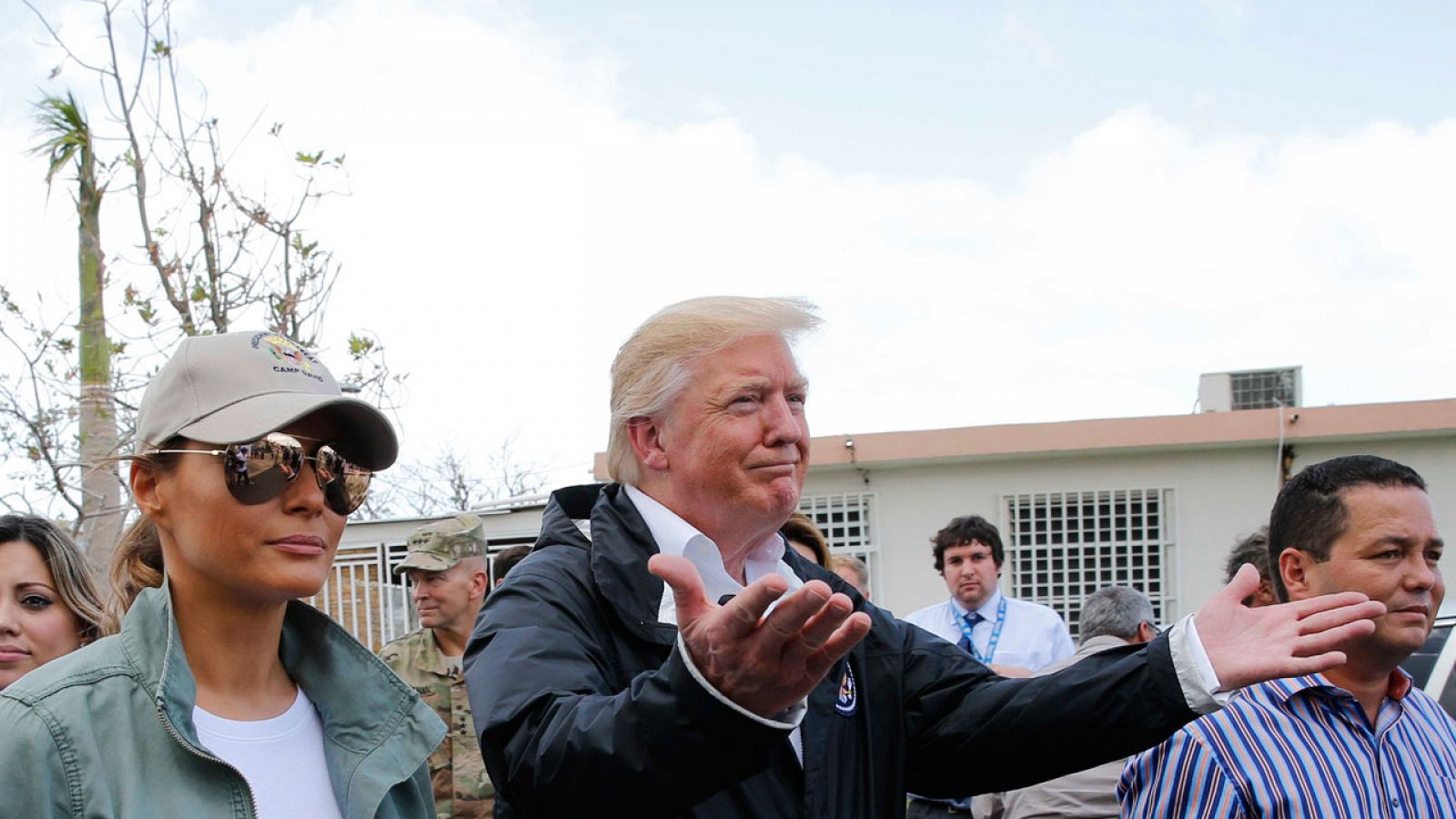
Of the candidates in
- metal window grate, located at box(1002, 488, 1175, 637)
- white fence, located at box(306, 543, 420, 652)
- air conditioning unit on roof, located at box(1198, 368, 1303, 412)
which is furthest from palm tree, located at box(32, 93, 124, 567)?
air conditioning unit on roof, located at box(1198, 368, 1303, 412)

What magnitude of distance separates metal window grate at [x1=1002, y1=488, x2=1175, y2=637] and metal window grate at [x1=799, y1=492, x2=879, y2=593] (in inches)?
61.1

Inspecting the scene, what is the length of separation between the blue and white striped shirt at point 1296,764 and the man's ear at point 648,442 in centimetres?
142

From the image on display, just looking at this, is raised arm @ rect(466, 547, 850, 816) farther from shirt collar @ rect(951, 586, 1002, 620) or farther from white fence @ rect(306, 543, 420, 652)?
white fence @ rect(306, 543, 420, 652)

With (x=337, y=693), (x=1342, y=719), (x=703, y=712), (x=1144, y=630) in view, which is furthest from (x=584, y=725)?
(x=1144, y=630)

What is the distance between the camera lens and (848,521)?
48.9ft

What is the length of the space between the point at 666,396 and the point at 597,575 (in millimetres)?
401

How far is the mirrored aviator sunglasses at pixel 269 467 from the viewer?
6.78 ft

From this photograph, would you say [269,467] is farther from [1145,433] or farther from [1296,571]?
[1145,433]

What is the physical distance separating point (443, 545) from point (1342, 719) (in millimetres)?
4105

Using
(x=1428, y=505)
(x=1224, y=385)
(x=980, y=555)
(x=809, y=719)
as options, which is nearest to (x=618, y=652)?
(x=809, y=719)

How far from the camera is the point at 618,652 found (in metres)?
2.21

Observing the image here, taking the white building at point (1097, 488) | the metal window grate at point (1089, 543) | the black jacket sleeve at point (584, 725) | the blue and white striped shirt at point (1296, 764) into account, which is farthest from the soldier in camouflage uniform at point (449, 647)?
the metal window grate at point (1089, 543)

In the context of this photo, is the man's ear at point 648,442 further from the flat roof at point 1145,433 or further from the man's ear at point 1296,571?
the flat roof at point 1145,433

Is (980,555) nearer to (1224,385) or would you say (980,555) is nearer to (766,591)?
(766,591)
